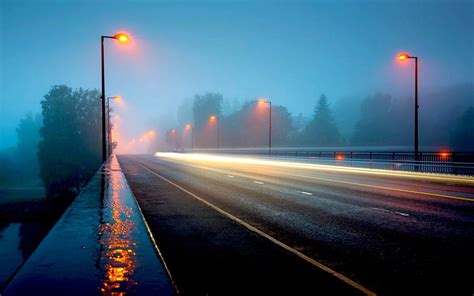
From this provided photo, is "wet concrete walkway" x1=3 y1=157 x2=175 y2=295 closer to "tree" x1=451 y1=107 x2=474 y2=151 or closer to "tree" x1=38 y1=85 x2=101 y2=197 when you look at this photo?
"tree" x1=38 y1=85 x2=101 y2=197

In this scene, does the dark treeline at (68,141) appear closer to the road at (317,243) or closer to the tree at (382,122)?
the road at (317,243)

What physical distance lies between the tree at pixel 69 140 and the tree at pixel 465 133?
2833 inches

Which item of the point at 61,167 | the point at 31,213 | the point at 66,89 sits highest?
the point at 66,89

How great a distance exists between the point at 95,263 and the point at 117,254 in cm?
41

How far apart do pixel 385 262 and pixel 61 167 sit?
6782 centimetres

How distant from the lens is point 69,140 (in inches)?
2783

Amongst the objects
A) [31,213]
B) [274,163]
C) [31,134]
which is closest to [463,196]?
[274,163]

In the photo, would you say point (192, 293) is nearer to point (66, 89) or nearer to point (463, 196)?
point (463, 196)

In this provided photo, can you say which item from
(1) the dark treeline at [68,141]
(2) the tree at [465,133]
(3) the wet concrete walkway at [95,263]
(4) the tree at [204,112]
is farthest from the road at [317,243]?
(4) the tree at [204,112]

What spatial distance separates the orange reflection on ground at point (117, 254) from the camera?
348 cm

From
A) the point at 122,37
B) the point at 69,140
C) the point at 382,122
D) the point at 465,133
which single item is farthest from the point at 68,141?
the point at 382,122

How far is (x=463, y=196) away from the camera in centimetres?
1398

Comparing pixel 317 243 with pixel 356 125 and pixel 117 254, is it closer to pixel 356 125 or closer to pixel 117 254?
pixel 117 254

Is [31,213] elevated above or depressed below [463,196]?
below
